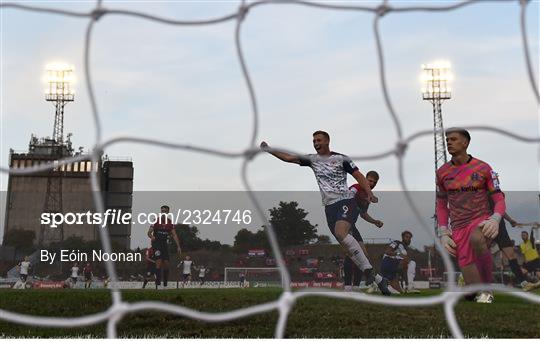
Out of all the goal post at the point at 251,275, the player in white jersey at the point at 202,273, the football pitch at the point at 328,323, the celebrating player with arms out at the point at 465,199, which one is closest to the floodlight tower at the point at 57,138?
the player in white jersey at the point at 202,273

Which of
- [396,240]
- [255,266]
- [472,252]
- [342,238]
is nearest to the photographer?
[472,252]

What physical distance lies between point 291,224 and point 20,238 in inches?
567

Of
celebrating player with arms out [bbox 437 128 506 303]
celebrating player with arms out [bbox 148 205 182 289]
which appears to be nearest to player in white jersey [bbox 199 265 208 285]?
celebrating player with arms out [bbox 148 205 182 289]

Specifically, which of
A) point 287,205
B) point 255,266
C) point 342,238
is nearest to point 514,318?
point 342,238

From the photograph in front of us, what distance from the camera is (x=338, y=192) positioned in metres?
3.22

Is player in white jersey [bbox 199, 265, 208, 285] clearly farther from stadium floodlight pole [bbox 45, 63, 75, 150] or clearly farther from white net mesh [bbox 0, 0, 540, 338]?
white net mesh [bbox 0, 0, 540, 338]

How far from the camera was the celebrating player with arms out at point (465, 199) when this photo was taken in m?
2.75

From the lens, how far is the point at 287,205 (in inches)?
323

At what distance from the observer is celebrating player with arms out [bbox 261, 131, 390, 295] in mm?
2848

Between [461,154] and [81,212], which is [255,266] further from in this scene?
[461,154]

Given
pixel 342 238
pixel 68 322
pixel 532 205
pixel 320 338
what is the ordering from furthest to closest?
pixel 532 205, pixel 342 238, pixel 320 338, pixel 68 322

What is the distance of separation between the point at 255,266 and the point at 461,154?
11.0 meters

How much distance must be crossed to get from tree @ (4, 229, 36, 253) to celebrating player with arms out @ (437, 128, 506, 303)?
18538mm

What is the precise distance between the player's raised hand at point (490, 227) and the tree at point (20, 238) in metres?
18.6
